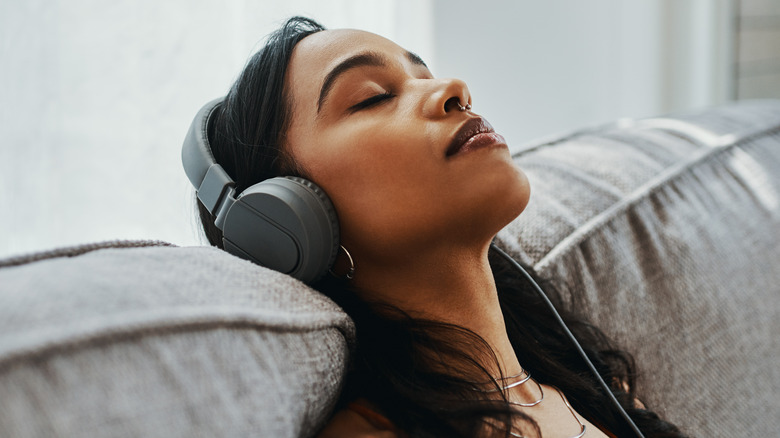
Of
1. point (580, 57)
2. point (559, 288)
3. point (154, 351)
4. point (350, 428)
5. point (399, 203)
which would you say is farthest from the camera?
point (580, 57)

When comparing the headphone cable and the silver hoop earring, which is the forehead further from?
the headphone cable

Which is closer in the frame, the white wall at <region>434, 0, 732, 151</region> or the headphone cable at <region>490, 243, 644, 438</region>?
the headphone cable at <region>490, 243, 644, 438</region>

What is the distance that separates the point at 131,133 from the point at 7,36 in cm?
23

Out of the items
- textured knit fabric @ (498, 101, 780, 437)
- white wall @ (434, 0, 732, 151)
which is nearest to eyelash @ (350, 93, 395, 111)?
textured knit fabric @ (498, 101, 780, 437)

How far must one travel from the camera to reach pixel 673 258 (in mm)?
1104

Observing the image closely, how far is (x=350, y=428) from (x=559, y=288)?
0.53m

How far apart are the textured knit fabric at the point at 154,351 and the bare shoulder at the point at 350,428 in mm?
42

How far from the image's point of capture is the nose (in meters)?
0.71

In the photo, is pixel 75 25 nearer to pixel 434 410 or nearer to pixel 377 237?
pixel 377 237

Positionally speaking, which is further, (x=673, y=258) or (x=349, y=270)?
(x=673, y=258)

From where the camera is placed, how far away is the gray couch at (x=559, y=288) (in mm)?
370

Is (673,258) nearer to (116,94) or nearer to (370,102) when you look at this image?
(370,102)

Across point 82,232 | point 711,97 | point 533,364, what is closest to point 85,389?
point 533,364

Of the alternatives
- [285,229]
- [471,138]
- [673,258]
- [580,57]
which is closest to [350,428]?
[285,229]
